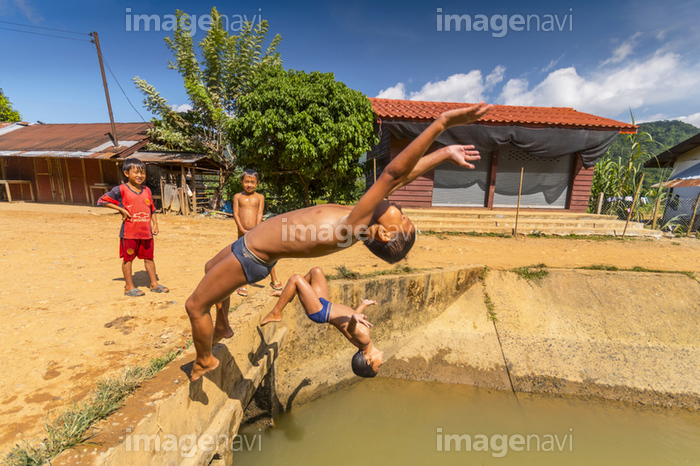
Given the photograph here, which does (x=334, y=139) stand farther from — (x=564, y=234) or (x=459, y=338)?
(x=564, y=234)

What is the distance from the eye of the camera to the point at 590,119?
10.7 meters

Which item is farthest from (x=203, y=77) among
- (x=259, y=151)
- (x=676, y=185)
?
(x=676, y=185)

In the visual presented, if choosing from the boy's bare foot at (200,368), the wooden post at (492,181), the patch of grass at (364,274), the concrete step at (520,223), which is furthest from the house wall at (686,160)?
the boy's bare foot at (200,368)

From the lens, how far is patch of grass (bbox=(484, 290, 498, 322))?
5.30 m

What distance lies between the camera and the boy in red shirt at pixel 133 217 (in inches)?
145

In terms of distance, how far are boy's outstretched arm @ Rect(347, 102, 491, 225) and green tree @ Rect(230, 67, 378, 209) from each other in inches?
309

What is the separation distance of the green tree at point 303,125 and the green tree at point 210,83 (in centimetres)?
185

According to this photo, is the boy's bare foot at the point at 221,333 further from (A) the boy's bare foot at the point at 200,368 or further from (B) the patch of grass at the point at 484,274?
(B) the patch of grass at the point at 484,274

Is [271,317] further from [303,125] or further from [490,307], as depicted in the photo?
[303,125]

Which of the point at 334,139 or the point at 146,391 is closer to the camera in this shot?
the point at 146,391

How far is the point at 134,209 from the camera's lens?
12.4 feet

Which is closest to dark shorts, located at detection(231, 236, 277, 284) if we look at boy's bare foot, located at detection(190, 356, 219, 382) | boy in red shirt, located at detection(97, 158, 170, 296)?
boy's bare foot, located at detection(190, 356, 219, 382)

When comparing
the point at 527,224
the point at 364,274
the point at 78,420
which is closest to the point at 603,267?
the point at 527,224

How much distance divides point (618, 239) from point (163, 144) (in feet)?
54.0
